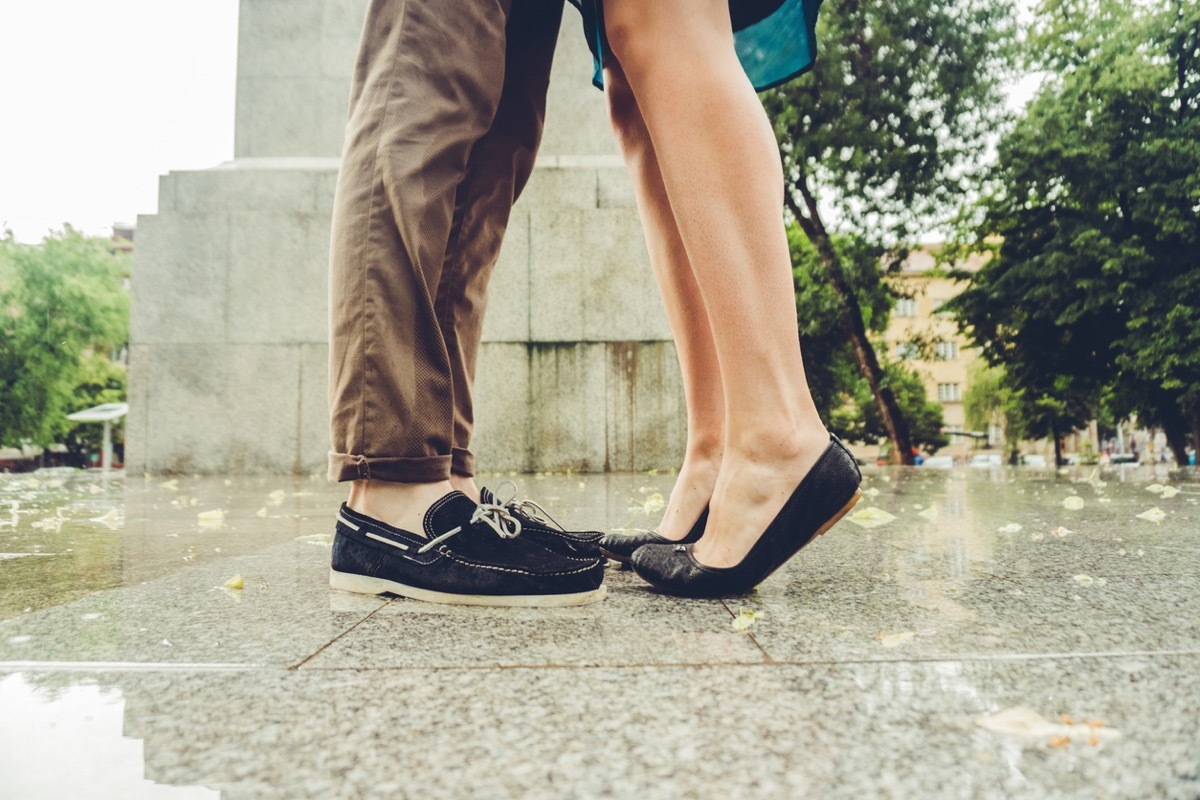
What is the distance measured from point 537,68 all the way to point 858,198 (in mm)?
13520

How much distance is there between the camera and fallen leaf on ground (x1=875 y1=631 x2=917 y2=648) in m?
1.06

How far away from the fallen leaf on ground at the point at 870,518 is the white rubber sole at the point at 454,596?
154 cm

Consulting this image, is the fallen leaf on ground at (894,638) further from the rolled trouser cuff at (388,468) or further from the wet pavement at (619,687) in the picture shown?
the rolled trouser cuff at (388,468)

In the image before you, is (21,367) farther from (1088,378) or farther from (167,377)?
(1088,378)

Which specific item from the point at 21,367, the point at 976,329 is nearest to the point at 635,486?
the point at 976,329

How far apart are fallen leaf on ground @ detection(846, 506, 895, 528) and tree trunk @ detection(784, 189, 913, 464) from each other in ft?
40.4

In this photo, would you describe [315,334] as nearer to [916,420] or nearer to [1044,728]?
[1044,728]

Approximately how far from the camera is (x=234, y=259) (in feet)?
22.6

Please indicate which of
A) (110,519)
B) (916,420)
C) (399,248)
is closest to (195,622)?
(399,248)

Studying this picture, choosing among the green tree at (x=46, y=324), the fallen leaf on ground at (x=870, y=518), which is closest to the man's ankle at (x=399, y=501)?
the fallen leaf on ground at (x=870, y=518)

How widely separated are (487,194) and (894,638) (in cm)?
123

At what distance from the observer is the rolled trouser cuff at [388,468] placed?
1493mm

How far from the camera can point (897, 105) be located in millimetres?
13383

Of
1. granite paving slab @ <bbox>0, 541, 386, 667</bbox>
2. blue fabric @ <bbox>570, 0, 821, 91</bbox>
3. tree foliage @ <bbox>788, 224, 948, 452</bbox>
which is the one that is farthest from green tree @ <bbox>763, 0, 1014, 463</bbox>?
granite paving slab @ <bbox>0, 541, 386, 667</bbox>
